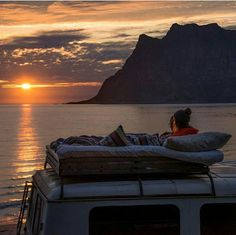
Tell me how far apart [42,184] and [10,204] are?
20390mm

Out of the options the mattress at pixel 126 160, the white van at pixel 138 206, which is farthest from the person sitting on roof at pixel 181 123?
the white van at pixel 138 206

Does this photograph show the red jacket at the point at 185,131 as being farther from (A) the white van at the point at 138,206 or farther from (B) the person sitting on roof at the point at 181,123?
(A) the white van at the point at 138,206

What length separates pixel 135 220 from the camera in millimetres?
5156

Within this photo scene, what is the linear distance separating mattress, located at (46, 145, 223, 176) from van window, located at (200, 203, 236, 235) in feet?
1.32

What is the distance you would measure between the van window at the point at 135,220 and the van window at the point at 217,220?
0.25 metres

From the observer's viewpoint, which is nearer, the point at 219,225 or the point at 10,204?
the point at 219,225

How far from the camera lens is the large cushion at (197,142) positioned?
5449 millimetres

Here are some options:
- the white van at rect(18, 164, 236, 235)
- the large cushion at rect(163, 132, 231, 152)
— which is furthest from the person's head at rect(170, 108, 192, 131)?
the white van at rect(18, 164, 236, 235)

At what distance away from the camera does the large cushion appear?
545 centimetres

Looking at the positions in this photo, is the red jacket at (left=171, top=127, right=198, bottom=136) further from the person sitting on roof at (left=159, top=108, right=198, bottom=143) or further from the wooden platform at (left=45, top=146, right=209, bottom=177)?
the wooden platform at (left=45, top=146, right=209, bottom=177)

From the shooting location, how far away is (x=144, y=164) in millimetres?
5328

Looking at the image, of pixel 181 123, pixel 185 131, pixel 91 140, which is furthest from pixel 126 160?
pixel 181 123

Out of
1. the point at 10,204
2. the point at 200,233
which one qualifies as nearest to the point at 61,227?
the point at 200,233

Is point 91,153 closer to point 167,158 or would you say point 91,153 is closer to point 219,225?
point 167,158
